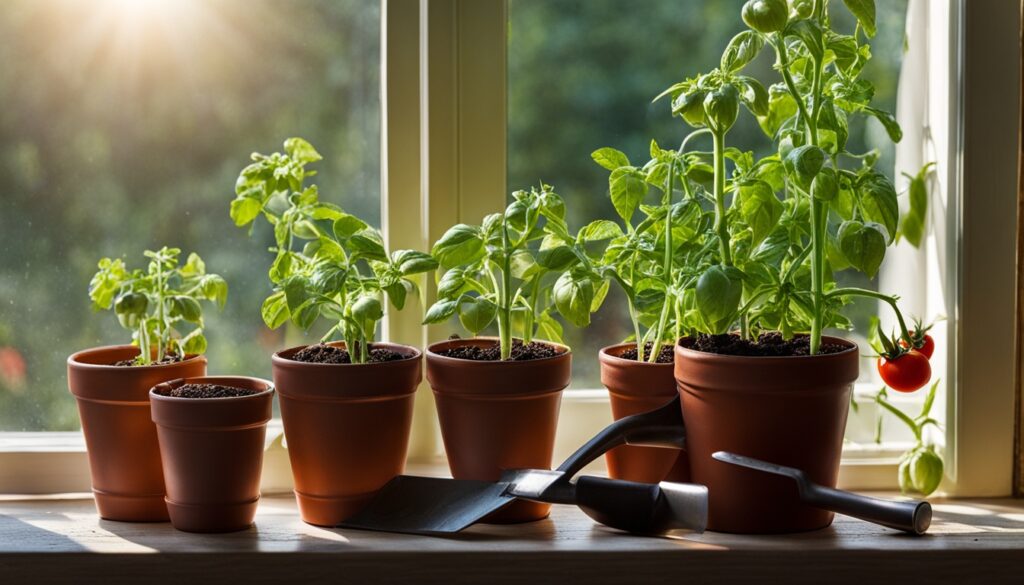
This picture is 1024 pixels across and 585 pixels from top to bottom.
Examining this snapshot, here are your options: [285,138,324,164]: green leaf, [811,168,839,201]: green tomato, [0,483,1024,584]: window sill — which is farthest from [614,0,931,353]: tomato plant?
[285,138,324,164]: green leaf

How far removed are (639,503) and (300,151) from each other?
22.4 inches

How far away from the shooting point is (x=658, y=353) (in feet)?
4.05

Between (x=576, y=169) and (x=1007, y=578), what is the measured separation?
2.27ft

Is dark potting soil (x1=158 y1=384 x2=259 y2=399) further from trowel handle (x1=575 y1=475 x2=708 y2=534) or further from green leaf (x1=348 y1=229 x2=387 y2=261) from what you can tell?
trowel handle (x1=575 y1=475 x2=708 y2=534)

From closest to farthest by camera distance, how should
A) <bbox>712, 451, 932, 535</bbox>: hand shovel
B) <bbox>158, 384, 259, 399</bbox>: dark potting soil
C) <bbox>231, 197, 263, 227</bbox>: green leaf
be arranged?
<bbox>712, 451, 932, 535</bbox>: hand shovel, <bbox>158, 384, 259, 399</bbox>: dark potting soil, <bbox>231, 197, 263, 227</bbox>: green leaf

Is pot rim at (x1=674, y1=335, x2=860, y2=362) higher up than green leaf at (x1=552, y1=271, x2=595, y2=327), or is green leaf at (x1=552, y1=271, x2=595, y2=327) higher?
green leaf at (x1=552, y1=271, x2=595, y2=327)

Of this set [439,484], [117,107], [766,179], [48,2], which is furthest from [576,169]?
[48,2]

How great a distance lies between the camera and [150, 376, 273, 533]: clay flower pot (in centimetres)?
113

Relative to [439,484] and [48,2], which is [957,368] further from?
[48,2]

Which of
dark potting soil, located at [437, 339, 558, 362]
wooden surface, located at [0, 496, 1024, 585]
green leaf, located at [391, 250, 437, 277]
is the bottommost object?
wooden surface, located at [0, 496, 1024, 585]

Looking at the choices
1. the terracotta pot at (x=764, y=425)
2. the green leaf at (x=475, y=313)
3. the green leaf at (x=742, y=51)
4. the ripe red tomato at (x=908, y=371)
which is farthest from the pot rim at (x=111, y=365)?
the ripe red tomato at (x=908, y=371)

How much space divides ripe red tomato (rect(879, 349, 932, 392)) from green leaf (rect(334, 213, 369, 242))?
0.62m

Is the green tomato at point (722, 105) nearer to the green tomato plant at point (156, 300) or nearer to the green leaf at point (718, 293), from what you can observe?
the green leaf at point (718, 293)

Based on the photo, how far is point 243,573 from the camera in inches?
42.9
